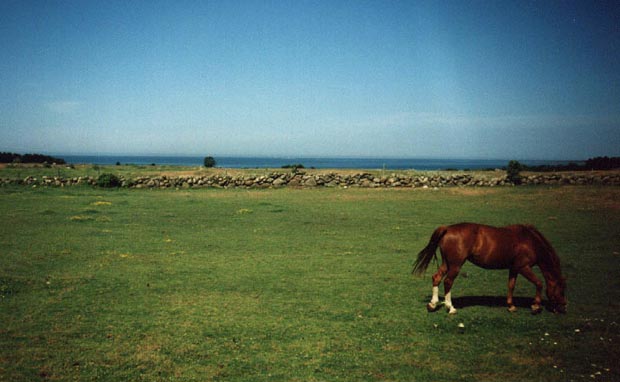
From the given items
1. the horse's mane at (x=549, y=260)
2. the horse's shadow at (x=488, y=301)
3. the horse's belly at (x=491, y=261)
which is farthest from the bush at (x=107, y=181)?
Result: the horse's mane at (x=549, y=260)

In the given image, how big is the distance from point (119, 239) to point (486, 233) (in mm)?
12992

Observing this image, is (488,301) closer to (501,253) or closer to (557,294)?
(557,294)

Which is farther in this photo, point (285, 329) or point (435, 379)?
point (285, 329)

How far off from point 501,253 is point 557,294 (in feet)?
4.61

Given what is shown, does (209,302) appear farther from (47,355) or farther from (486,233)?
(486,233)

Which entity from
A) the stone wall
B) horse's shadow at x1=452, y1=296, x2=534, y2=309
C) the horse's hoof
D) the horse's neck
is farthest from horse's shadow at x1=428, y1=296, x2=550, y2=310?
the stone wall

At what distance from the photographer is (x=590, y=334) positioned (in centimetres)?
697

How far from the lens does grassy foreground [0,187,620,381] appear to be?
5.97 metres

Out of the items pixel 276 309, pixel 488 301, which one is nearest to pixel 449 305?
pixel 488 301

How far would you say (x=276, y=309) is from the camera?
8.17 m

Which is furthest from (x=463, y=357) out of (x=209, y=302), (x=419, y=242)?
(x=419, y=242)

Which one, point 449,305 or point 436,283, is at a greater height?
point 436,283

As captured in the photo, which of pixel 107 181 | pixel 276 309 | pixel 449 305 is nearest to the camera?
pixel 449 305

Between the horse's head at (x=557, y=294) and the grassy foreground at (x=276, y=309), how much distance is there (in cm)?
29
